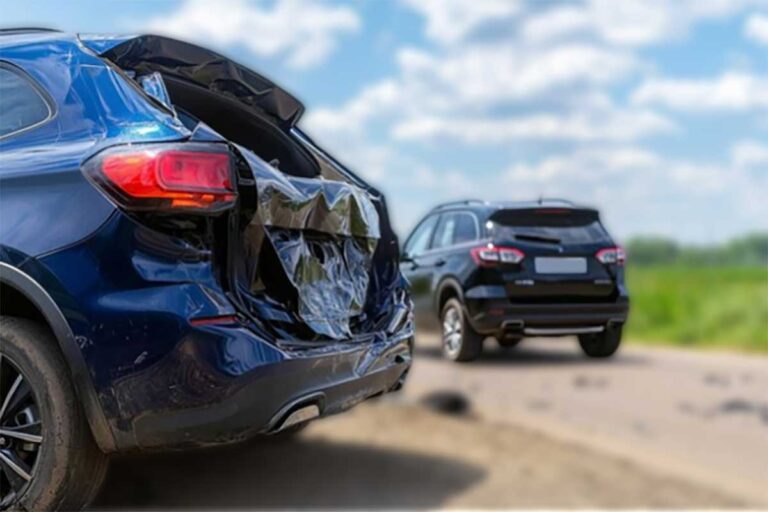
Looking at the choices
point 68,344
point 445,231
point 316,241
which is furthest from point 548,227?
point 68,344

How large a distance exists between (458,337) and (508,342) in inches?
5.1

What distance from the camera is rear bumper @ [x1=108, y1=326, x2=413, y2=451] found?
269 cm

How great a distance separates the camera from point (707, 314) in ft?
11.8

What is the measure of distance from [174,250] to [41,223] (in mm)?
345

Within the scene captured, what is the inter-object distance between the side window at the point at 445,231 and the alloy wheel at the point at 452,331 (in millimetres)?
182

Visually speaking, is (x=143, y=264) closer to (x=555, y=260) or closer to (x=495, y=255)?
(x=495, y=255)

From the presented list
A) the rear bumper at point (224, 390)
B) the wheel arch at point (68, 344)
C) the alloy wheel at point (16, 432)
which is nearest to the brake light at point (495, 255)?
the rear bumper at point (224, 390)

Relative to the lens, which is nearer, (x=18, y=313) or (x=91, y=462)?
(x=91, y=462)

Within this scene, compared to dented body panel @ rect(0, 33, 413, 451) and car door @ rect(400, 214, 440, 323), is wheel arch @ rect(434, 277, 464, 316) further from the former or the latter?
dented body panel @ rect(0, 33, 413, 451)

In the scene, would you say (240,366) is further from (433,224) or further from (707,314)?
(707,314)

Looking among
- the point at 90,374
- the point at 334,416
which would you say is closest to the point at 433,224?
the point at 334,416

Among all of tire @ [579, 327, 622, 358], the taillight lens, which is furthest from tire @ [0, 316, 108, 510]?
tire @ [579, 327, 622, 358]

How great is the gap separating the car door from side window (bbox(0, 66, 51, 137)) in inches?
42.0

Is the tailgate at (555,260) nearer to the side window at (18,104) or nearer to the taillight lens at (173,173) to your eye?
the taillight lens at (173,173)
